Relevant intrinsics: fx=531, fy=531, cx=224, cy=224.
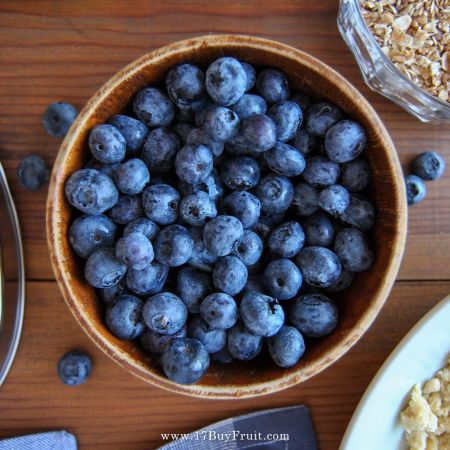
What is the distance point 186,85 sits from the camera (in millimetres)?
687

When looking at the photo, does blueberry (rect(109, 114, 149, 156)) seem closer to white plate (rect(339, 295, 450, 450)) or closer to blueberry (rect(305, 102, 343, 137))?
blueberry (rect(305, 102, 343, 137))

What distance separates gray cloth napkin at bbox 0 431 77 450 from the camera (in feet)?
2.85

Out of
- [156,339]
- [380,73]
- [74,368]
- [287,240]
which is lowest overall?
[74,368]

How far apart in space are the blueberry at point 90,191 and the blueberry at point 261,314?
22 centimetres

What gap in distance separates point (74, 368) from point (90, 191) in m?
0.32

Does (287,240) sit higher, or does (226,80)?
(226,80)

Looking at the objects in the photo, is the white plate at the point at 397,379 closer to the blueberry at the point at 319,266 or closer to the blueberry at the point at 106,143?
the blueberry at the point at 319,266

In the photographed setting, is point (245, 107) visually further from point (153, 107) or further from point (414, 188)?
point (414, 188)

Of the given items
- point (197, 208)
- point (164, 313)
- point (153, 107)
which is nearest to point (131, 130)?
point (153, 107)

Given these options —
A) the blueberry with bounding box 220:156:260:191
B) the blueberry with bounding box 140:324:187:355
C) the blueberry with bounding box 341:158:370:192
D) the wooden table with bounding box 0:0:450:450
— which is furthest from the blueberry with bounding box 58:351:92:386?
the blueberry with bounding box 341:158:370:192

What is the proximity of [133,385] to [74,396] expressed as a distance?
4.0 inches

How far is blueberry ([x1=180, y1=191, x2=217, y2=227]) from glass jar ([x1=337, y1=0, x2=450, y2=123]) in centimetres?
35

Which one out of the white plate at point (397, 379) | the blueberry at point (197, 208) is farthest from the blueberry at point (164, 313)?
the white plate at point (397, 379)

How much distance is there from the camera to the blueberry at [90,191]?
0.66 metres
